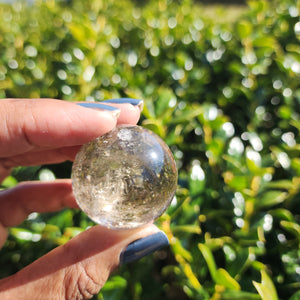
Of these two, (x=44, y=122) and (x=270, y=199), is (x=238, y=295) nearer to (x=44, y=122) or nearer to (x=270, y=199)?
(x=270, y=199)

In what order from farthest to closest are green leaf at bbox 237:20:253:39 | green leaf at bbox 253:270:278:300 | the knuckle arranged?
1. green leaf at bbox 237:20:253:39
2. the knuckle
3. green leaf at bbox 253:270:278:300

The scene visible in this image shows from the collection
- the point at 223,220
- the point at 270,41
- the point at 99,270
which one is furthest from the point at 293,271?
the point at 270,41

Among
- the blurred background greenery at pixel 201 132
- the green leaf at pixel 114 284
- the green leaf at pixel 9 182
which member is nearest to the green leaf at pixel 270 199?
the blurred background greenery at pixel 201 132

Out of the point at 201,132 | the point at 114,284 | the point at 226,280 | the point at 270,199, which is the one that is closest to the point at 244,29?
the point at 201,132

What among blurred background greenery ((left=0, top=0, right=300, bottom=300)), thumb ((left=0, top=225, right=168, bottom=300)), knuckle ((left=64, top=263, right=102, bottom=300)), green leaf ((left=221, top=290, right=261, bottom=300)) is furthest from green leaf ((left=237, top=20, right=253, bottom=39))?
knuckle ((left=64, top=263, right=102, bottom=300))

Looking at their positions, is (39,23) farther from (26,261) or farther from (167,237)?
(167,237)

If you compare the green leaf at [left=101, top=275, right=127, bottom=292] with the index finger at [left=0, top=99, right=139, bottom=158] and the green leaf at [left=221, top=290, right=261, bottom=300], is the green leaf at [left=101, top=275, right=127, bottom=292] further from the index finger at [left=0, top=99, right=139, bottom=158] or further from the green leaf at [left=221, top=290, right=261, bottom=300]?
the index finger at [left=0, top=99, right=139, bottom=158]
